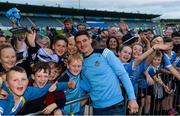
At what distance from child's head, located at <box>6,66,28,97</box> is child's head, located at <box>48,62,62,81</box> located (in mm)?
943

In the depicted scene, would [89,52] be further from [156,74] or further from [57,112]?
[156,74]

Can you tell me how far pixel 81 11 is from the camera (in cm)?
5316

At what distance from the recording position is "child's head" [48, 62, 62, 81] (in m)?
4.95

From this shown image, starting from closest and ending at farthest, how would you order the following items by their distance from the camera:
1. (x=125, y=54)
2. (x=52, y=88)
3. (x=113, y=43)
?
(x=52, y=88)
(x=125, y=54)
(x=113, y=43)

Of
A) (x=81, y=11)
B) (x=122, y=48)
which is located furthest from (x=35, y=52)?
(x=81, y=11)

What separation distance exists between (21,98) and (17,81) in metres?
0.18

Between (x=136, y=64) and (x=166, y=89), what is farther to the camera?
(x=166, y=89)

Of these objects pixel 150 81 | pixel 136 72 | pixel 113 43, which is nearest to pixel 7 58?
pixel 136 72

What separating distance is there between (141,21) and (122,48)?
210ft

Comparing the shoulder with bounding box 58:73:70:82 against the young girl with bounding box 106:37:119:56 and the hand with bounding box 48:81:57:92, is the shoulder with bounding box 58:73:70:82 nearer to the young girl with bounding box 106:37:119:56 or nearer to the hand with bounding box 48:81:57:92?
the hand with bounding box 48:81:57:92

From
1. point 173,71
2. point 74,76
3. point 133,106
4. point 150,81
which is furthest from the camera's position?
point 173,71

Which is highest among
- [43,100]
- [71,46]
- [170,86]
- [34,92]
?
[71,46]

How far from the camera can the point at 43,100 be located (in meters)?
4.18

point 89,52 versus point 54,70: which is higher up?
point 89,52
